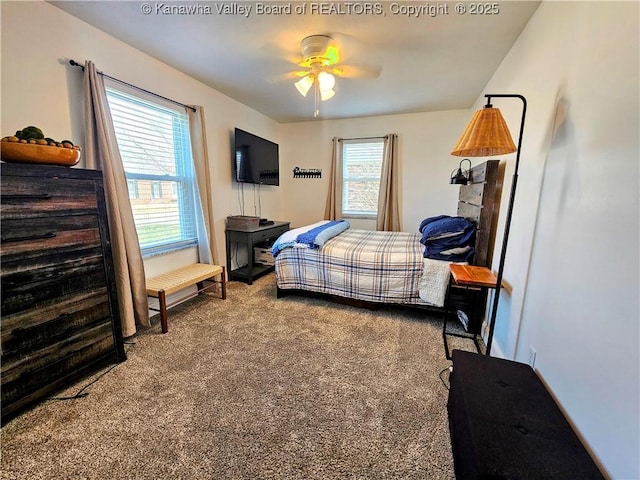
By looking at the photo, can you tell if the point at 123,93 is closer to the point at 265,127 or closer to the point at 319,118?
the point at 265,127

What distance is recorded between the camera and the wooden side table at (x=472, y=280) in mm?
1887

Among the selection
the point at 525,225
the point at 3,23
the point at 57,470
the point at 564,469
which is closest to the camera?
the point at 564,469

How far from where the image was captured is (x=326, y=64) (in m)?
2.39

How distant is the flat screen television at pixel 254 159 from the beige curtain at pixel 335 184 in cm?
94

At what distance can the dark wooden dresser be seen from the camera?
140 cm

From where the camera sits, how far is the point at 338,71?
2619 mm

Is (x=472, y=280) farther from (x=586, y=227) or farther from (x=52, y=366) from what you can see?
(x=52, y=366)

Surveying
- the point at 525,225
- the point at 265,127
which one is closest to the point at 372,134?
the point at 265,127

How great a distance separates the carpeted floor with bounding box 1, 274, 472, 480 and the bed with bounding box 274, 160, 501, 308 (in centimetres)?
42

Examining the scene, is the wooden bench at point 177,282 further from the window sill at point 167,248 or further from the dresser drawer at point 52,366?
the dresser drawer at point 52,366

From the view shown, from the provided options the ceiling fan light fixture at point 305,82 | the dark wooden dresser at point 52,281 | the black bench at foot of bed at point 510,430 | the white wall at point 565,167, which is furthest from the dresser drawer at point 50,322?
the ceiling fan light fixture at point 305,82

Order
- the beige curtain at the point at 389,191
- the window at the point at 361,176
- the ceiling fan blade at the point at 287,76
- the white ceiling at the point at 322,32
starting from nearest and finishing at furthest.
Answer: the white ceiling at the point at 322,32 < the ceiling fan blade at the point at 287,76 < the beige curtain at the point at 389,191 < the window at the point at 361,176

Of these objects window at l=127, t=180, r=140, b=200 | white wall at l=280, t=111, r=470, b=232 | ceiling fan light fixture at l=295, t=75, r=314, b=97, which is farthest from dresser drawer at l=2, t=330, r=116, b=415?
white wall at l=280, t=111, r=470, b=232

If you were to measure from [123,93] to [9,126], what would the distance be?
87 cm
